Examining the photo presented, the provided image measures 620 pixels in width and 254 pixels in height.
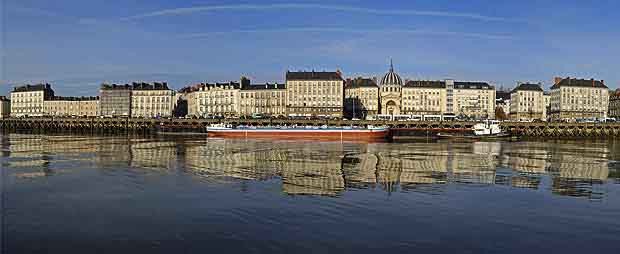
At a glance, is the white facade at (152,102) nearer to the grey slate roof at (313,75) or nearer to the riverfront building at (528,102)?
the grey slate roof at (313,75)

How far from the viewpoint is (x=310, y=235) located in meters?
11.6

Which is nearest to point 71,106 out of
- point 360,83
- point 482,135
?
point 360,83

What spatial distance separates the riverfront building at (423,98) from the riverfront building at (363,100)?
21.7ft

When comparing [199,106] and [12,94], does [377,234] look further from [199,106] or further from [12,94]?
[12,94]

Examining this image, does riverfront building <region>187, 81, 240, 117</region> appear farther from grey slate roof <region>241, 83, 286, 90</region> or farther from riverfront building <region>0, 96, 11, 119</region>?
riverfront building <region>0, 96, 11, 119</region>

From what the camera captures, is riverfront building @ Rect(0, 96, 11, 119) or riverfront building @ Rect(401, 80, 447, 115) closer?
riverfront building @ Rect(401, 80, 447, 115)

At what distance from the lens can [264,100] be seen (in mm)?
115750

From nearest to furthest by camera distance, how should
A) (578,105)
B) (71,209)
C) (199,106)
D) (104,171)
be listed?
(71,209), (104,171), (578,105), (199,106)

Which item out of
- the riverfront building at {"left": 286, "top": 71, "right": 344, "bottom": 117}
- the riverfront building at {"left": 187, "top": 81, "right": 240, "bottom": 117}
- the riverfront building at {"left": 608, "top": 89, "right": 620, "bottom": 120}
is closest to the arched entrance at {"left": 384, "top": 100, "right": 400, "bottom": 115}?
the riverfront building at {"left": 286, "top": 71, "right": 344, "bottom": 117}

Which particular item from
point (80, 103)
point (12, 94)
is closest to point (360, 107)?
point (80, 103)

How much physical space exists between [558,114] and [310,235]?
119 meters

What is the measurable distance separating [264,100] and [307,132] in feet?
174

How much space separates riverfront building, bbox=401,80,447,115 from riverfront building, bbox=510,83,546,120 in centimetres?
1781

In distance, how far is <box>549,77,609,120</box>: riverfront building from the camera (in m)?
115
